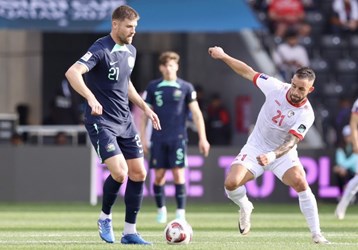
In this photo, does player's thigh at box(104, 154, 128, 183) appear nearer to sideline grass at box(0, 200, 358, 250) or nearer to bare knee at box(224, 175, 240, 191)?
sideline grass at box(0, 200, 358, 250)

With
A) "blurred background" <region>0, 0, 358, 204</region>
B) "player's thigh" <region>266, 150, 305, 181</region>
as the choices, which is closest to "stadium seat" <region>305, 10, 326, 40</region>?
"blurred background" <region>0, 0, 358, 204</region>

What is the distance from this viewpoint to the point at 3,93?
2900 centimetres

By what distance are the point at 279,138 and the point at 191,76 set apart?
561 inches

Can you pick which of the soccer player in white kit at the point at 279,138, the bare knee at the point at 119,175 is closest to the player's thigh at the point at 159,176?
the soccer player in white kit at the point at 279,138

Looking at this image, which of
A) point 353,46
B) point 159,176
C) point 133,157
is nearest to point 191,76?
point 353,46

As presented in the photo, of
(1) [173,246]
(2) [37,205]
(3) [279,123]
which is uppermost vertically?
(3) [279,123]

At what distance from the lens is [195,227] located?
54.6 feet

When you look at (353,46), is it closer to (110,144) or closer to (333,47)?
(333,47)

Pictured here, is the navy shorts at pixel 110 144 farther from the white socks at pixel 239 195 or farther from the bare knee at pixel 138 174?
the white socks at pixel 239 195

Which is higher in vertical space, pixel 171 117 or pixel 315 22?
pixel 315 22

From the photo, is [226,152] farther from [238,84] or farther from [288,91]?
[288,91]

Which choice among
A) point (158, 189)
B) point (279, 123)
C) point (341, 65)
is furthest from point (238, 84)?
point (279, 123)

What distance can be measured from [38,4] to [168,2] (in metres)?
2.50

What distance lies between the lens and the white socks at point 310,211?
13.0m
